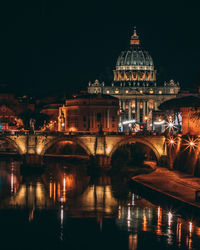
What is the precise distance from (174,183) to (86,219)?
38.8 feet

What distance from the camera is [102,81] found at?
164 meters

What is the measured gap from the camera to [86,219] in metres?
41.7

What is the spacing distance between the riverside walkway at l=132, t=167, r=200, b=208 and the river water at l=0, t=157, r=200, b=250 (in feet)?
4.64

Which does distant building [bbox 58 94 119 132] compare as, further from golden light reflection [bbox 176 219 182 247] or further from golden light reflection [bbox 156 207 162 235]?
golden light reflection [bbox 176 219 182 247]

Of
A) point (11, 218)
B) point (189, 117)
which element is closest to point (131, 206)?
point (11, 218)

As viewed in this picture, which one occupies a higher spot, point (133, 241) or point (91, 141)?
point (91, 141)

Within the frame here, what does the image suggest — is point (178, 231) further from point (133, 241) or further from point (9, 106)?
point (9, 106)

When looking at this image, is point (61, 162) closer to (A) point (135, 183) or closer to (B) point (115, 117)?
(A) point (135, 183)

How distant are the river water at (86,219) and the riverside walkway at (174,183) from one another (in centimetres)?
141

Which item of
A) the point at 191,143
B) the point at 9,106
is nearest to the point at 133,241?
the point at 191,143

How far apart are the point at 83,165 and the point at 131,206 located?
25872mm

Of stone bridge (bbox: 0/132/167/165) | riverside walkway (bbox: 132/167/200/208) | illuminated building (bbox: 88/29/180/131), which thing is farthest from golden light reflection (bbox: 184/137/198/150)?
illuminated building (bbox: 88/29/180/131)

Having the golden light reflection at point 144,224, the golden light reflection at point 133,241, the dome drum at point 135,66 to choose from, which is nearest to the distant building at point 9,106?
the dome drum at point 135,66

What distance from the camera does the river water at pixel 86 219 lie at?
36.4m
